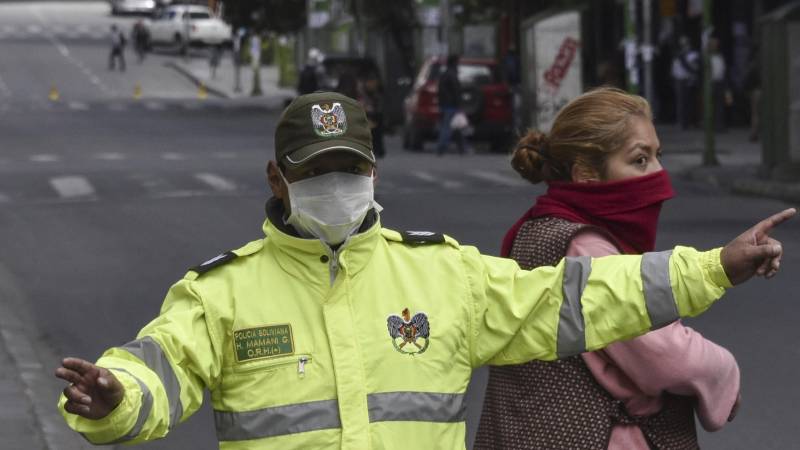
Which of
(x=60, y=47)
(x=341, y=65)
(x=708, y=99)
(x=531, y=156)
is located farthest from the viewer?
(x=60, y=47)

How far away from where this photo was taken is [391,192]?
876 inches

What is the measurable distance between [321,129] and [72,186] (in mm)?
20898

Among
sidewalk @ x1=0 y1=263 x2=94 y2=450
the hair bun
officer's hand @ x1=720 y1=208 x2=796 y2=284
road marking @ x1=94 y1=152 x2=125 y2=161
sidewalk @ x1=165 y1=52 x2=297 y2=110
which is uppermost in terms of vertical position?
the hair bun

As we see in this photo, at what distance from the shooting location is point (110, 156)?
31266 mm

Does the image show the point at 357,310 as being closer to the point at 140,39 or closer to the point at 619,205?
the point at 619,205

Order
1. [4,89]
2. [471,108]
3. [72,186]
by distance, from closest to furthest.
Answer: [72,186], [471,108], [4,89]

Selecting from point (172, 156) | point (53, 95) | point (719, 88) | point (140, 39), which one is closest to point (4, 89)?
Answer: point (53, 95)

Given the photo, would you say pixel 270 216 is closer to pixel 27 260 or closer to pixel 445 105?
pixel 27 260

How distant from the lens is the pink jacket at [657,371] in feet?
13.1

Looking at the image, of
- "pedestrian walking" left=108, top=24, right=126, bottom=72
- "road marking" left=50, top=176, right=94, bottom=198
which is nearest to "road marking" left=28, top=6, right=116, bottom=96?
"pedestrian walking" left=108, top=24, right=126, bottom=72

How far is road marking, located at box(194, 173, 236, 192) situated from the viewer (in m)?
23.3

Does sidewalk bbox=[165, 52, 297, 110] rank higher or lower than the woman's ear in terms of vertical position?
lower

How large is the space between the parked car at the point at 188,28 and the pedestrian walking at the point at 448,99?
46.0m

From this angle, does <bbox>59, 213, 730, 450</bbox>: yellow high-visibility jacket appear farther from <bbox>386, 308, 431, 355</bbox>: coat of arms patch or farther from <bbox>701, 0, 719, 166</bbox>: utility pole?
<bbox>701, 0, 719, 166</bbox>: utility pole
